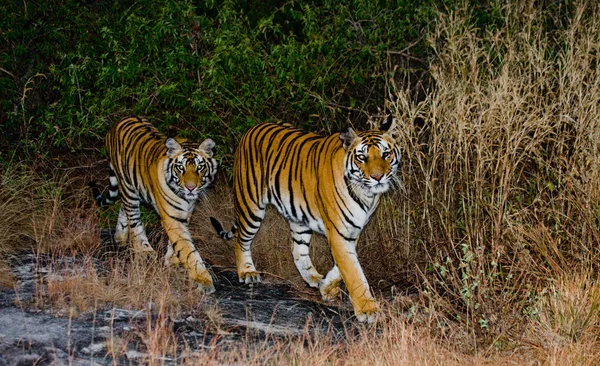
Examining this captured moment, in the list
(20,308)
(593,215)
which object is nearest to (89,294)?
(20,308)

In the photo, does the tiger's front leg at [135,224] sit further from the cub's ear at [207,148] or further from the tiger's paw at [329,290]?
the tiger's paw at [329,290]

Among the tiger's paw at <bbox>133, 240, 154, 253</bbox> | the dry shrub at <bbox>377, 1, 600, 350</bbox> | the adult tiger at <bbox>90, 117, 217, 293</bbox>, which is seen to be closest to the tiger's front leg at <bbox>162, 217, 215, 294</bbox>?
the adult tiger at <bbox>90, 117, 217, 293</bbox>

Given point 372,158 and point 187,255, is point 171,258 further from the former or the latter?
point 372,158

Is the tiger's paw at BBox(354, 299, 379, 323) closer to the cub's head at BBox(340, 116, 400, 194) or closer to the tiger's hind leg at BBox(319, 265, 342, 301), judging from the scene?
the tiger's hind leg at BBox(319, 265, 342, 301)

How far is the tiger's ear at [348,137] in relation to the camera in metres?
6.35

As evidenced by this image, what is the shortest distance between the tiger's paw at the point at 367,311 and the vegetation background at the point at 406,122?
132mm

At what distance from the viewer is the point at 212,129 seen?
8352mm

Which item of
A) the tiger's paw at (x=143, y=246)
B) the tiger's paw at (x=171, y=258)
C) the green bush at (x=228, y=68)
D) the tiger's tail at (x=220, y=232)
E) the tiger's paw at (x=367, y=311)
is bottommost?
the tiger's paw at (x=367, y=311)

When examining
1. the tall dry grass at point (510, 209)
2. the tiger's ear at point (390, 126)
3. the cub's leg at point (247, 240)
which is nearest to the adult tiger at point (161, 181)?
the cub's leg at point (247, 240)

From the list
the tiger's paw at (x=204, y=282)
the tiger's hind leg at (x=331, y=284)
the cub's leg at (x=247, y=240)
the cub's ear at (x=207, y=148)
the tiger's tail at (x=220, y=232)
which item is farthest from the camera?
the tiger's tail at (x=220, y=232)

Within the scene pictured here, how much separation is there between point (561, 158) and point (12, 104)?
5.34 meters

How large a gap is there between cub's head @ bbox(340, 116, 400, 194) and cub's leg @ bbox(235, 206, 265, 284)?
1.07 metres

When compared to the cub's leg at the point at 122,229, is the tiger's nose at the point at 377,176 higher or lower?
higher

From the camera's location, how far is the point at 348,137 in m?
6.38
